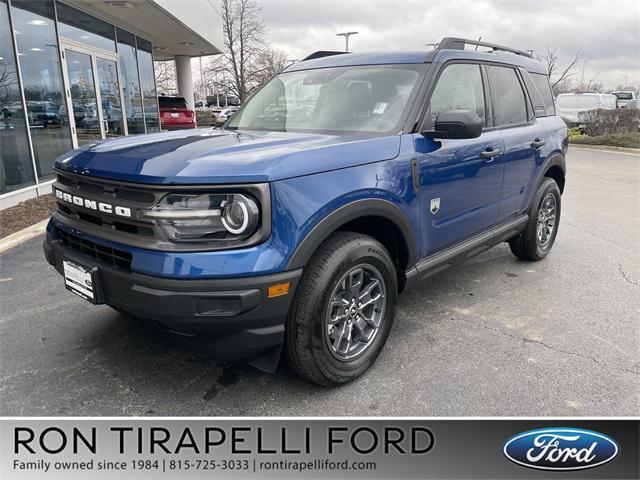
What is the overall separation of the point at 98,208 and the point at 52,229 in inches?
26.1

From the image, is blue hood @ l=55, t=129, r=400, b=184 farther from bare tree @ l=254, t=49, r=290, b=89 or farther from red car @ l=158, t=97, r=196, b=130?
bare tree @ l=254, t=49, r=290, b=89

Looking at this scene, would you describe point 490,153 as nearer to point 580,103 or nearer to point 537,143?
point 537,143

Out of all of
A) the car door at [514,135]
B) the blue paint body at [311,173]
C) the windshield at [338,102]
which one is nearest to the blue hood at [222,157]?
the blue paint body at [311,173]

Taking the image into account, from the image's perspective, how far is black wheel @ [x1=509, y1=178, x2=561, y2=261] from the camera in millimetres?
4645

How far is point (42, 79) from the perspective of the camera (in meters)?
8.31

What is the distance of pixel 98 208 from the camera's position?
2.49 meters

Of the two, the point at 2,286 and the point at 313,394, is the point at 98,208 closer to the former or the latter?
the point at 313,394

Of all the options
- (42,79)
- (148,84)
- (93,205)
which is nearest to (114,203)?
(93,205)

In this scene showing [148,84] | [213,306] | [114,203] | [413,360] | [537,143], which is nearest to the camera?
[213,306]

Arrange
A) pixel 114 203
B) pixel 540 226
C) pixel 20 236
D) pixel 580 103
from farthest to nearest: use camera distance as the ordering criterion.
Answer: pixel 580 103, pixel 20 236, pixel 540 226, pixel 114 203

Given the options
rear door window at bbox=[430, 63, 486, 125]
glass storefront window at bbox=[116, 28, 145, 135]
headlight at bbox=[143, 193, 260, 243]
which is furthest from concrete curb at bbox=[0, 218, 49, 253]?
glass storefront window at bbox=[116, 28, 145, 135]

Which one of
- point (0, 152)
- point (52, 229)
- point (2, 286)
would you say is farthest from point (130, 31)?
point (52, 229)

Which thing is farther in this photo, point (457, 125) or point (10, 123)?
point (10, 123)

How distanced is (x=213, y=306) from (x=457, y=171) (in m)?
1.94
